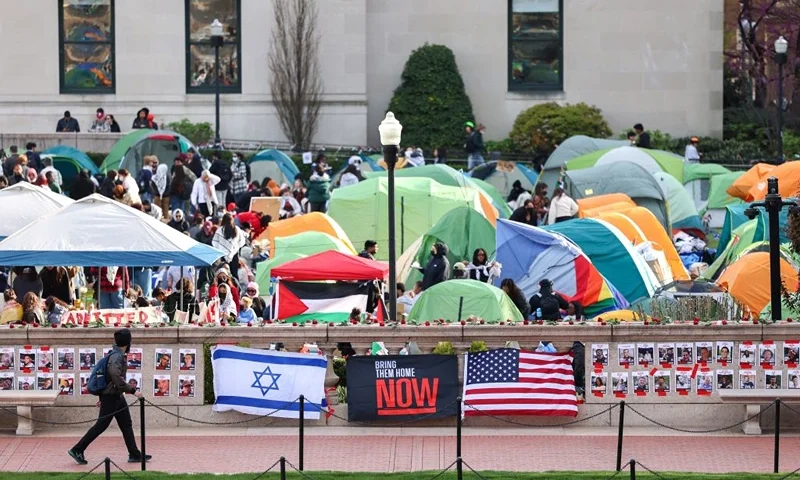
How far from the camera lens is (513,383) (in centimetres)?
1841

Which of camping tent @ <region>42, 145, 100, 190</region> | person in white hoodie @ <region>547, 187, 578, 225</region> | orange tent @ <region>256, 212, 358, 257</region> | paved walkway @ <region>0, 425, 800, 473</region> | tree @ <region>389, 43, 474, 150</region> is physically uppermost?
tree @ <region>389, 43, 474, 150</region>

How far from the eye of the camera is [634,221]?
102 ft

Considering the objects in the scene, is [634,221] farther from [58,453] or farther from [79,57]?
[79,57]

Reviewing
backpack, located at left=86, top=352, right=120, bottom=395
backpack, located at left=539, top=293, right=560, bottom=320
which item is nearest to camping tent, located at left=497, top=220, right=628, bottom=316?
backpack, located at left=539, top=293, right=560, bottom=320

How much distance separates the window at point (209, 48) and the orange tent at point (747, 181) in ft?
54.3

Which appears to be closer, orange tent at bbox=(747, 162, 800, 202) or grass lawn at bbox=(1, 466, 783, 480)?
grass lawn at bbox=(1, 466, 783, 480)

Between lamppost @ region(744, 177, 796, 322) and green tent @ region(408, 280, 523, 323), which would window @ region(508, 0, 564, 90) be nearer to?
green tent @ region(408, 280, 523, 323)

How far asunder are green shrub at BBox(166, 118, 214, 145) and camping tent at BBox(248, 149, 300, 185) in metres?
4.61

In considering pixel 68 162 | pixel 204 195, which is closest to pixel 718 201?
pixel 204 195

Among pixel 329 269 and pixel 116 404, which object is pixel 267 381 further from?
pixel 329 269

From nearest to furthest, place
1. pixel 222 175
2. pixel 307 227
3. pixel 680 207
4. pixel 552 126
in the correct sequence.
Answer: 1. pixel 307 227
2. pixel 680 207
3. pixel 222 175
4. pixel 552 126

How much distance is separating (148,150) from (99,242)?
1713cm

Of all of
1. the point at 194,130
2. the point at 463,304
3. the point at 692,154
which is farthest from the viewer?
the point at 194,130

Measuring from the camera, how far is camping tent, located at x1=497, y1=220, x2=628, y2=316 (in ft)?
86.3
